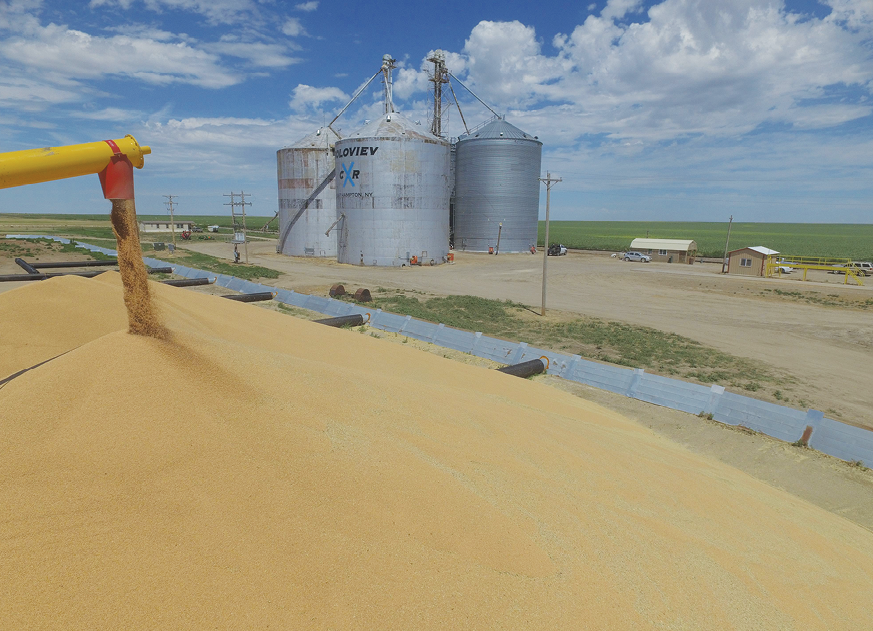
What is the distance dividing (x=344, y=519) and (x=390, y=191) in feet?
134

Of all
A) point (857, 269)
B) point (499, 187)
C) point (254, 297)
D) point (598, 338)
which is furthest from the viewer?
point (499, 187)

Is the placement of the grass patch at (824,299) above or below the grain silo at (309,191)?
below

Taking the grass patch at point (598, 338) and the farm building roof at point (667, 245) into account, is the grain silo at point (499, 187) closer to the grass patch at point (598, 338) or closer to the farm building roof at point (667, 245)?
the farm building roof at point (667, 245)

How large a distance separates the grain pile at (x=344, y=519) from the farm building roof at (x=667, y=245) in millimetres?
54613

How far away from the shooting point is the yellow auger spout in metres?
4.77

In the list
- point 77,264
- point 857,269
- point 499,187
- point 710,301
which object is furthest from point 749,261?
point 77,264

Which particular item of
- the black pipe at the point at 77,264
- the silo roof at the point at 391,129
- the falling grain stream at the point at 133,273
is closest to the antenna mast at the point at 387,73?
the silo roof at the point at 391,129

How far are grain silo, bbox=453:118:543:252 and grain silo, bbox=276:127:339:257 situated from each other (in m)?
16.7

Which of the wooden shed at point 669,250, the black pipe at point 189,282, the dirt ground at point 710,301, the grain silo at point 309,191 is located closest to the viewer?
the dirt ground at point 710,301

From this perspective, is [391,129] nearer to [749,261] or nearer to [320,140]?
[320,140]

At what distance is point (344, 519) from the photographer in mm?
4441

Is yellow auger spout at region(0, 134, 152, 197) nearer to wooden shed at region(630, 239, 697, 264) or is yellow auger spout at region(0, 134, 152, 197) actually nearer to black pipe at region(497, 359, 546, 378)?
black pipe at region(497, 359, 546, 378)

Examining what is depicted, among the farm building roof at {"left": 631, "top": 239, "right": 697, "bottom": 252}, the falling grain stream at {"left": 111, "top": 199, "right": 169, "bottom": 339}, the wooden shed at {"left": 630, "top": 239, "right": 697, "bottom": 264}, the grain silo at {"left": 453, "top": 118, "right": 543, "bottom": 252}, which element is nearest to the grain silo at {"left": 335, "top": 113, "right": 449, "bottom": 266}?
the grain silo at {"left": 453, "top": 118, "right": 543, "bottom": 252}

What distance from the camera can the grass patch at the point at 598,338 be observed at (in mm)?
16453
